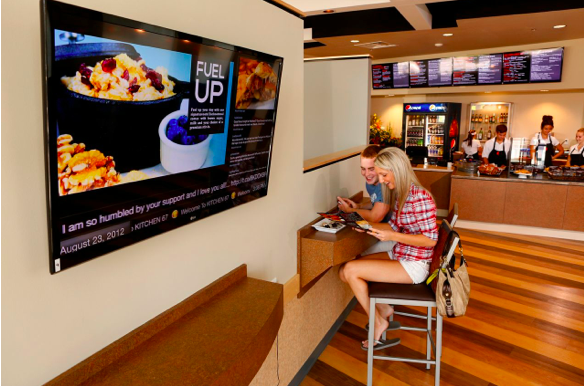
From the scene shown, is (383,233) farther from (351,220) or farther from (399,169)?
(399,169)

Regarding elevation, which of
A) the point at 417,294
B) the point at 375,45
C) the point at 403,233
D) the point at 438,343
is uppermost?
the point at 375,45

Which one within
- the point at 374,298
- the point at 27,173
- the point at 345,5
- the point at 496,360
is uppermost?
the point at 345,5

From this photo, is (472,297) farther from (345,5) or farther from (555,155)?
(555,155)

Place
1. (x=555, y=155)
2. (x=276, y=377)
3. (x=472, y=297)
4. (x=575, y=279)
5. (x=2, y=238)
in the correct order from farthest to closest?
(x=555, y=155), (x=575, y=279), (x=472, y=297), (x=276, y=377), (x=2, y=238)

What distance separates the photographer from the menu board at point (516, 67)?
740cm

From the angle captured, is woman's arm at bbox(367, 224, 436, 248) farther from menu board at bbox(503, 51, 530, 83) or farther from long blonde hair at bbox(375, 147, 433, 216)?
menu board at bbox(503, 51, 530, 83)

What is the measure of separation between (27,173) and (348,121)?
392cm

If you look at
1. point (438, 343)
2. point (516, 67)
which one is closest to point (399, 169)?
point (438, 343)

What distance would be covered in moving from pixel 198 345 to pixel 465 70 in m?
8.00

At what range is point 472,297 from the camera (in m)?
4.06

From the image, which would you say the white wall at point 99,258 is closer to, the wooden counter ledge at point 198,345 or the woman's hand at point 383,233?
the wooden counter ledge at point 198,345

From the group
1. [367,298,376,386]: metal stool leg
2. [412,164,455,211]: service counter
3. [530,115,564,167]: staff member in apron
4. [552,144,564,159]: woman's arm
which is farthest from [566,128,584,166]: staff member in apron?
[367,298,376,386]: metal stool leg

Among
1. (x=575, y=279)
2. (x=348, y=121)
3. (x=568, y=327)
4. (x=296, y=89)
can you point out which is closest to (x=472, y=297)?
(x=568, y=327)

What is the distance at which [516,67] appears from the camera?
296 inches
